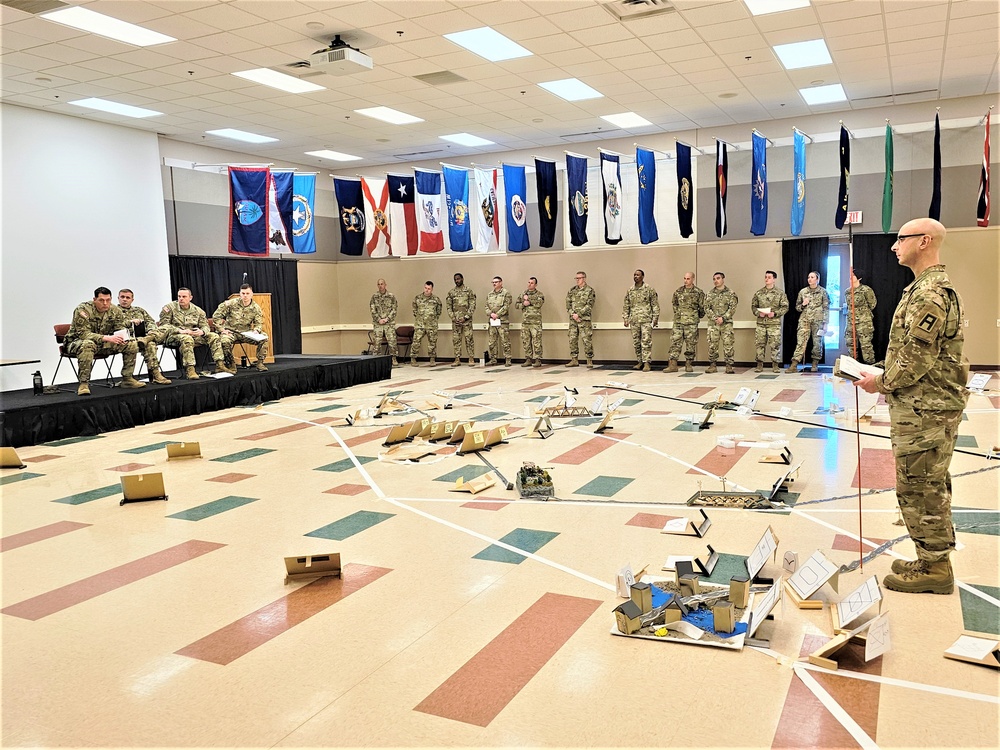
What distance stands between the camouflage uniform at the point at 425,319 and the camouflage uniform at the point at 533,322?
2.13 m

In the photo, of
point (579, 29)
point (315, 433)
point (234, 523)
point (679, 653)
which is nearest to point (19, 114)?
point (315, 433)

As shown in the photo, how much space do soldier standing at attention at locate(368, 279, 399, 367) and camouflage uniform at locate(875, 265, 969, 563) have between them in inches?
556

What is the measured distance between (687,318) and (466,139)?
18.3 feet

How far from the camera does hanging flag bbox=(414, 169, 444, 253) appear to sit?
1401 centimetres

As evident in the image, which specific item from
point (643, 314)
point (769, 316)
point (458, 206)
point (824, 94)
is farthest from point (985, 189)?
point (458, 206)

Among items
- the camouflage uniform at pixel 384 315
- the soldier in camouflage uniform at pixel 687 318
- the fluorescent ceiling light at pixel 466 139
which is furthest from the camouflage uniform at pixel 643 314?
the camouflage uniform at pixel 384 315

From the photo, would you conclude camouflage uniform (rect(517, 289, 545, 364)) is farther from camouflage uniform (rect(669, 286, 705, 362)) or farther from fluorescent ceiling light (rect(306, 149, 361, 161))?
fluorescent ceiling light (rect(306, 149, 361, 161))

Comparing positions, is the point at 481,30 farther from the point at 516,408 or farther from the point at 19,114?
the point at 19,114

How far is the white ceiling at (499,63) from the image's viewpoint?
8086 mm

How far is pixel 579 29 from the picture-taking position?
28.5ft

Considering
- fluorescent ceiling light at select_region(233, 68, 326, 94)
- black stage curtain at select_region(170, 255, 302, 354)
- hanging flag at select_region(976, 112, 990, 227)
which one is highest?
fluorescent ceiling light at select_region(233, 68, 326, 94)

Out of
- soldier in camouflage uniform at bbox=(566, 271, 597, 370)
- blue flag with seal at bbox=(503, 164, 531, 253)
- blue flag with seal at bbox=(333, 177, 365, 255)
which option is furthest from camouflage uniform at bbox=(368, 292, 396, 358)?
soldier in camouflage uniform at bbox=(566, 271, 597, 370)

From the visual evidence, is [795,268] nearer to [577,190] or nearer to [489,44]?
[577,190]

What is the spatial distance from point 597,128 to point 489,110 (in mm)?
2606
